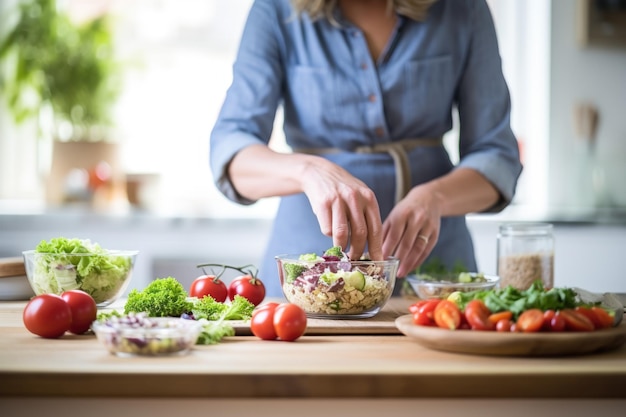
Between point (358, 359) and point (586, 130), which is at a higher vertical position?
point (586, 130)

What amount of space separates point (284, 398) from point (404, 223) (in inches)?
26.1

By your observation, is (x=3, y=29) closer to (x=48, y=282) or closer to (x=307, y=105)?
(x=307, y=105)

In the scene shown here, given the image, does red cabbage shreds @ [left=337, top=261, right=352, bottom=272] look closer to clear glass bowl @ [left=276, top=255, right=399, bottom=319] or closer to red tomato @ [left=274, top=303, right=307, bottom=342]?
clear glass bowl @ [left=276, top=255, right=399, bottom=319]

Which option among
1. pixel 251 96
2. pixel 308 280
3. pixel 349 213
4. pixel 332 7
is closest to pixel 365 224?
pixel 349 213

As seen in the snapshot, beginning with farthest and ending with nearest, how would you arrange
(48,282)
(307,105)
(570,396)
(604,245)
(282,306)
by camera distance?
(604,245), (307,105), (48,282), (282,306), (570,396)

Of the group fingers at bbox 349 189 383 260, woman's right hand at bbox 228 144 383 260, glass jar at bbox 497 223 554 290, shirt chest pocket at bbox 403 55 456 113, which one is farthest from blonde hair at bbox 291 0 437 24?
fingers at bbox 349 189 383 260

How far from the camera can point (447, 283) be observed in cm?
168

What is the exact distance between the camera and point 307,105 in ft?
6.67

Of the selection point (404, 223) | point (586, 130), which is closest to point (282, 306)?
point (404, 223)

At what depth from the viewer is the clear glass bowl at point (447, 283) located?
64.1 inches

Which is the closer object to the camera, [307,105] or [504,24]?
[307,105]

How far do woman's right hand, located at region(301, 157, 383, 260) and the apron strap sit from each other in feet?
1.62

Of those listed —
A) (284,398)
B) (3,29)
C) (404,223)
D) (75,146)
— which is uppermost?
(3,29)

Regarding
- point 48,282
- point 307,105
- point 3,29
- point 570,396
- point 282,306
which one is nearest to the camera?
point 570,396
